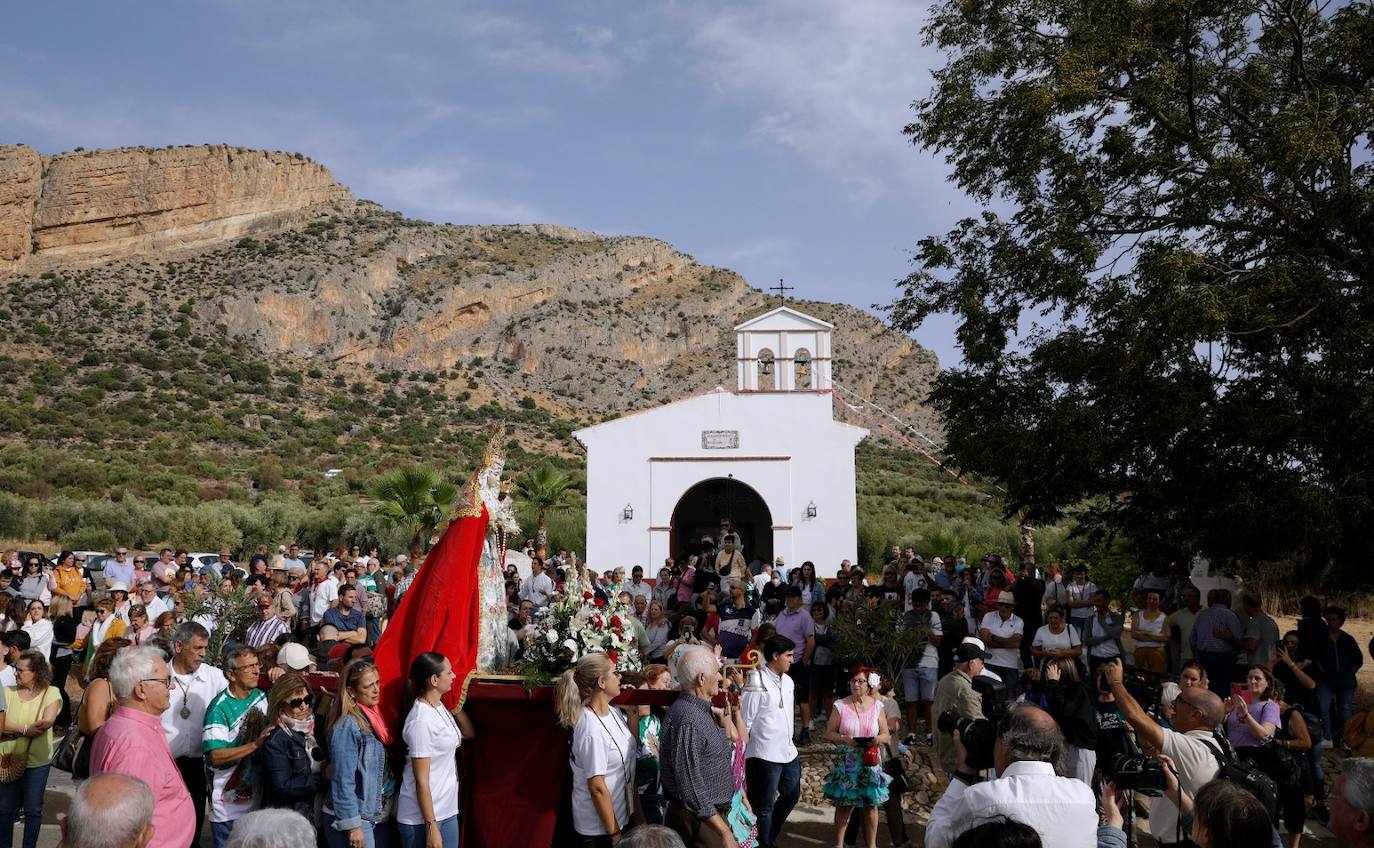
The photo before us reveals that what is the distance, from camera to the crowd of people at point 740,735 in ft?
12.8

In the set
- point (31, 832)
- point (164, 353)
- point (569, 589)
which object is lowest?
point (31, 832)

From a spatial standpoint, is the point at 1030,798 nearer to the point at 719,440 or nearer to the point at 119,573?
the point at 119,573

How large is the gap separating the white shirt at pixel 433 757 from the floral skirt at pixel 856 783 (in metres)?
2.63

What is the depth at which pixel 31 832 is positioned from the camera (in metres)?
6.54

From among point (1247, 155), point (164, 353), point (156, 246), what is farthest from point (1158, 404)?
point (156, 246)

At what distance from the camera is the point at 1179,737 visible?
4797mm

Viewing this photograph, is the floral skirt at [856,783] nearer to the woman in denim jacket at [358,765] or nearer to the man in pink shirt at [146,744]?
the woman in denim jacket at [358,765]

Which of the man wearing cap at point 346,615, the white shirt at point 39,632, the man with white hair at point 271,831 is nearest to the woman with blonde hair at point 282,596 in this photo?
the man wearing cap at point 346,615

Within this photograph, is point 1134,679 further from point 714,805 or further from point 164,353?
point 164,353

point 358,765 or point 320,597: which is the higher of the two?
point 320,597

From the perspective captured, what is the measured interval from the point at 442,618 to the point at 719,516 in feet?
59.3

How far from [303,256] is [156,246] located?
16.5m

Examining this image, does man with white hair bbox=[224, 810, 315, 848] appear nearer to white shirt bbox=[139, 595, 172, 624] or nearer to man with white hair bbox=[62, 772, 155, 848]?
man with white hair bbox=[62, 772, 155, 848]

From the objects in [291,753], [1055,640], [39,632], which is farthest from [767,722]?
[39,632]
